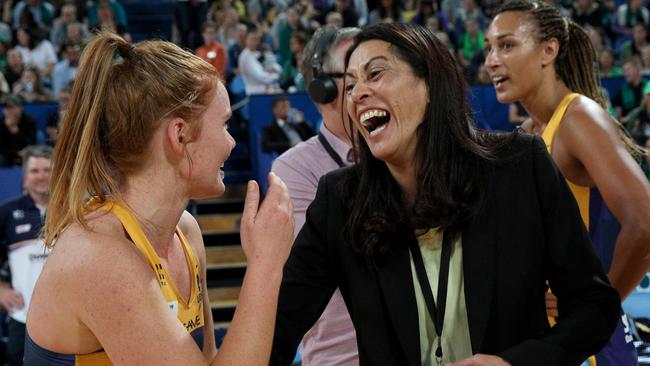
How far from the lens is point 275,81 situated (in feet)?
41.2

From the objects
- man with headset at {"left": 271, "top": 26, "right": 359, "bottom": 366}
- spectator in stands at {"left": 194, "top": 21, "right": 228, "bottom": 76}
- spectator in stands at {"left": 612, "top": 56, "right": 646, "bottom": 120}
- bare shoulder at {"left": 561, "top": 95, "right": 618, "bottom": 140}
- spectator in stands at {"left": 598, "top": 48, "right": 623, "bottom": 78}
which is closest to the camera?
man with headset at {"left": 271, "top": 26, "right": 359, "bottom": 366}

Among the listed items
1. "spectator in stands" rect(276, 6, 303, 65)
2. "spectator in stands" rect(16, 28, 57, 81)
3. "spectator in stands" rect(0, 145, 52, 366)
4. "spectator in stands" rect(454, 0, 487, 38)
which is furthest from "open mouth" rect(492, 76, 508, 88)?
"spectator in stands" rect(454, 0, 487, 38)

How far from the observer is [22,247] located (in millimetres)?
6418

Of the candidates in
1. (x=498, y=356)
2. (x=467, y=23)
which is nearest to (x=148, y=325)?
(x=498, y=356)

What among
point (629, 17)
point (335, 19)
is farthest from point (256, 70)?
point (629, 17)

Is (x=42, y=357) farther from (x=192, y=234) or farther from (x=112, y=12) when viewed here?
(x=112, y=12)

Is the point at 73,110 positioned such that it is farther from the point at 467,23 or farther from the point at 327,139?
the point at 467,23

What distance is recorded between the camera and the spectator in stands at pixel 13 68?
12.4 meters

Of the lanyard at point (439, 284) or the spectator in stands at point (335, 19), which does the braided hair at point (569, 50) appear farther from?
the spectator in stands at point (335, 19)

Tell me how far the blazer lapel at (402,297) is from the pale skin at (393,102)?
0.17m

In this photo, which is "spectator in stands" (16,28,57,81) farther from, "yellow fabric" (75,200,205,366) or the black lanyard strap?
"yellow fabric" (75,200,205,366)

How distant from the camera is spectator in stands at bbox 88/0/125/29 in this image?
14.2 m

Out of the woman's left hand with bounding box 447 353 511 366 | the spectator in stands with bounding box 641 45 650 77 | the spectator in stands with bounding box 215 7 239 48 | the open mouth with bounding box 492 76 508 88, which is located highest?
the open mouth with bounding box 492 76 508 88

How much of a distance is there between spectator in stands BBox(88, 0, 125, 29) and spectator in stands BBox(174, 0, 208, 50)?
2.88ft
